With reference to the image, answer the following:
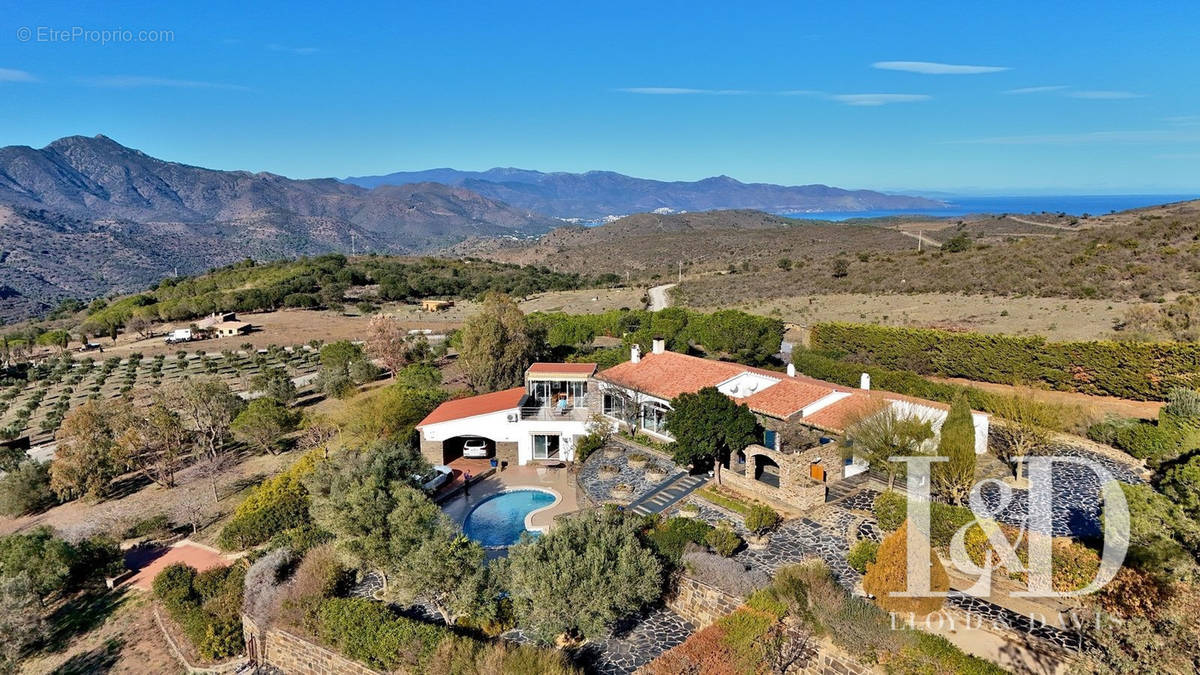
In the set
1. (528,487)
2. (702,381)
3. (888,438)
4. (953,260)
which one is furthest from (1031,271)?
(528,487)

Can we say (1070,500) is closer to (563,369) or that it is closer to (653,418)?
(653,418)

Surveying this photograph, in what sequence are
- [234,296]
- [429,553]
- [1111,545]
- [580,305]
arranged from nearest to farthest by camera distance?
[1111,545]
[429,553]
[580,305]
[234,296]

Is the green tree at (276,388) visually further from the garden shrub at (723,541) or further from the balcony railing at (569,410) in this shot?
the garden shrub at (723,541)

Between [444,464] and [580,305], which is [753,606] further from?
[580,305]

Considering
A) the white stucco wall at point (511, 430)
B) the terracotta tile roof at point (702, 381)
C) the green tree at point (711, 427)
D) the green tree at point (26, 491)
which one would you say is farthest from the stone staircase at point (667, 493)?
the green tree at point (26, 491)

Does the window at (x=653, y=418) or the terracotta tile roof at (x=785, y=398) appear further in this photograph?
the window at (x=653, y=418)

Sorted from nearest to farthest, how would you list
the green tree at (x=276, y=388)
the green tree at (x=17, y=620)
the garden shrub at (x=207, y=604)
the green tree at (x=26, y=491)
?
the garden shrub at (x=207, y=604)
the green tree at (x=17, y=620)
the green tree at (x=26, y=491)
the green tree at (x=276, y=388)

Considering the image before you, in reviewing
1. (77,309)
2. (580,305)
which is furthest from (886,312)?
(77,309)
